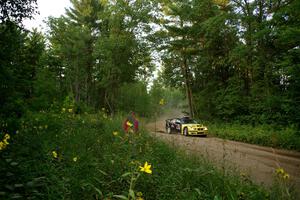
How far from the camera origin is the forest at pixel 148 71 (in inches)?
196

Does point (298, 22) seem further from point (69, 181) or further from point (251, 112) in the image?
point (69, 181)

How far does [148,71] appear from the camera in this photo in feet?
101

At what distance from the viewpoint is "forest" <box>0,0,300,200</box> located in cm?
499

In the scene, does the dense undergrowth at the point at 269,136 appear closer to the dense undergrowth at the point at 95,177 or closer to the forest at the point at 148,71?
the forest at the point at 148,71

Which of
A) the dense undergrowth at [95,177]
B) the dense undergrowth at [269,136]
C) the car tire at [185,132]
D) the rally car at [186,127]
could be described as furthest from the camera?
the car tire at [185,132]

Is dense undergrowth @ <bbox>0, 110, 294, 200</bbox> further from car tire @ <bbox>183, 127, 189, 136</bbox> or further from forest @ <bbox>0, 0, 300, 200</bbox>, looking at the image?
car tire @ <bbox>183, 127, 189, 136</bbox>

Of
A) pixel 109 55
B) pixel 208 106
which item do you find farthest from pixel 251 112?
pixel 109 55

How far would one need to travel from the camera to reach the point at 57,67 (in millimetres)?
34656

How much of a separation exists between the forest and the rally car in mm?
1425

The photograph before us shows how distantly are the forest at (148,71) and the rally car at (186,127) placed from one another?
1.43 m

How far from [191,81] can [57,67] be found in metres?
21.0

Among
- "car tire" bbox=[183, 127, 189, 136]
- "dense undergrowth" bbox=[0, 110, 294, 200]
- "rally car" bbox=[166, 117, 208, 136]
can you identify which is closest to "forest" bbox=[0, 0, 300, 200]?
"dense undergrowth" bbox=[0, 110, 294, 200]

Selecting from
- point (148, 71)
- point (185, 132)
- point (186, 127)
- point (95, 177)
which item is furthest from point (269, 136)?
point (148, 71)

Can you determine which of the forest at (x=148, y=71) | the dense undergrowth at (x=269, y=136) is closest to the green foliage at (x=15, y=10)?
the forest at (x=148, y=71)
